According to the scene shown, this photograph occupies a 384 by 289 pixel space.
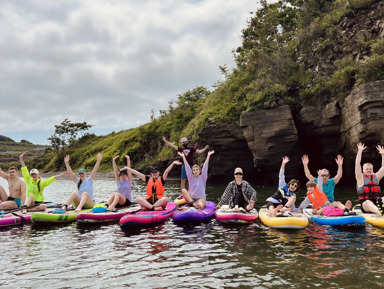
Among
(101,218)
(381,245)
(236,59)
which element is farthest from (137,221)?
(236,59)

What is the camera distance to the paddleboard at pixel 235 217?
34.2 ft

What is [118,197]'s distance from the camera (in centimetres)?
1241

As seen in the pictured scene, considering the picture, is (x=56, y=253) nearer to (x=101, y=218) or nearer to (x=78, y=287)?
(x=78, y=287)

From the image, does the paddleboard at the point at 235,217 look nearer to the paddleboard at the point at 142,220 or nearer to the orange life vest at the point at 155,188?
the paddleboard at the point at 142,220

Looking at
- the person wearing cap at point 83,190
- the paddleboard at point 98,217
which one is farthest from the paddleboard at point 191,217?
the person wearing cap at point 83,190

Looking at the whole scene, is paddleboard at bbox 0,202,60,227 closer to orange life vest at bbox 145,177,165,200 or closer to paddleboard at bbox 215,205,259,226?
orange life vest at bbox 145,177,165,200

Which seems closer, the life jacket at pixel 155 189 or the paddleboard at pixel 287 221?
the paddleboard at pixel 287 221

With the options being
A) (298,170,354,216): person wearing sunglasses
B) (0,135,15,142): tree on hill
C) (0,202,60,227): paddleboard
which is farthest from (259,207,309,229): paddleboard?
(0,135,15,142): tree on hill

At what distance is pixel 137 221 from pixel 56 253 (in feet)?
9.50

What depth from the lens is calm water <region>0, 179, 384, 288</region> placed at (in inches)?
225

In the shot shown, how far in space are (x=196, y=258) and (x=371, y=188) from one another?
675cm

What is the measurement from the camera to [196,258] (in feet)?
23.2

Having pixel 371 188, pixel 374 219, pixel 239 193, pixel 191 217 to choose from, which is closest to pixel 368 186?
pixel 371 188

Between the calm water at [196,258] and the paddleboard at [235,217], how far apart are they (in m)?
0.42
